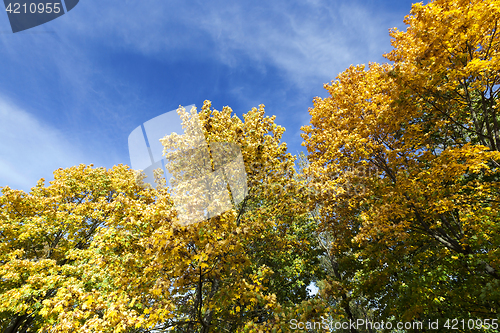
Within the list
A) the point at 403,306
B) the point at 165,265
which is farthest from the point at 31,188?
the point at 403,306

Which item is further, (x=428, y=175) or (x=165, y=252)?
(x=428, y=175)

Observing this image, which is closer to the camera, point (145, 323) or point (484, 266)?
point (145, 323)

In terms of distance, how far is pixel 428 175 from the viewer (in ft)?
23.5

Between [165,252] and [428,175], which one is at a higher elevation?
[428,175]

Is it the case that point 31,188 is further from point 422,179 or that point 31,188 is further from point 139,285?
point 422,179

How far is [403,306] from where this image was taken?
6926mm

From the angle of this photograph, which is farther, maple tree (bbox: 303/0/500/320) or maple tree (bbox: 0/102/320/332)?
maple tree (bbox: 303/0/500/320)

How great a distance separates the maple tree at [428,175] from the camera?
6.21 m

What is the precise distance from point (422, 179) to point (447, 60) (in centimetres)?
381

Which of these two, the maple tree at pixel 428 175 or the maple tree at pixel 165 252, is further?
the maple tree at pixel 428 175

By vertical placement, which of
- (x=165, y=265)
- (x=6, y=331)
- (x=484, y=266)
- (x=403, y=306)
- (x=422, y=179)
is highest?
(x=422, y=179)

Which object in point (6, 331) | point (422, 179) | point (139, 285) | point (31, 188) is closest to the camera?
point (139, 285)

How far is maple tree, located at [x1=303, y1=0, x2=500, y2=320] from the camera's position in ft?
20.4

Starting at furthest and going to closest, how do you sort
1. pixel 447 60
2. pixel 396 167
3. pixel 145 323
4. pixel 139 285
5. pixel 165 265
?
1. pixel 396 167
2. pixel 447 60
3. pixel 139 285
4. pixel 165 265
5. pixel 145 323
